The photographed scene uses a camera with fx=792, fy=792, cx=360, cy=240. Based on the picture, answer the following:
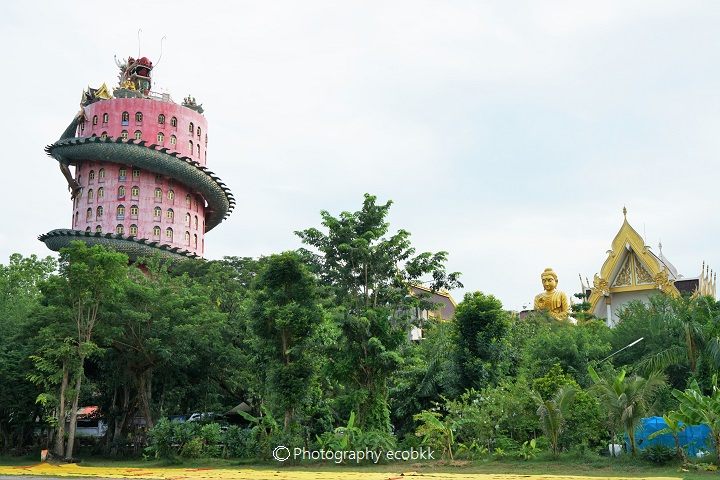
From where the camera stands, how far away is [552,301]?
139ft

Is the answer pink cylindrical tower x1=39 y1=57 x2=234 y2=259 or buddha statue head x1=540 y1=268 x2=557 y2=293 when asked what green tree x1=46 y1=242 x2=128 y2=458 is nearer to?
pink cylindrical tower x1=39 y1=57 x2=234 y2=259

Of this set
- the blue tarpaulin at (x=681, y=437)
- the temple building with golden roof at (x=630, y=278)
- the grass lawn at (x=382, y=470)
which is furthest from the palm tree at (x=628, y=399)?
the temple building with golden roof at (x=630, y=278)

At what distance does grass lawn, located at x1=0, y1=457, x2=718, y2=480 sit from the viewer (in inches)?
716

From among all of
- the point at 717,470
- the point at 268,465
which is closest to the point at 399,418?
the point at 268,465

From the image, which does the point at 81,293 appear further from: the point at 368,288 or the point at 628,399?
the point at 628,399

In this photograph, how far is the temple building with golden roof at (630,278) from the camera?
40531 mm

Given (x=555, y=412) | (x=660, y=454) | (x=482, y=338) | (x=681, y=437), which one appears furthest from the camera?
(x=482, y=338)

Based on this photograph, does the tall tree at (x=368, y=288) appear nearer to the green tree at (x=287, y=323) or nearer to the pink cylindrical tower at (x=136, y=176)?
the green tree at (x=287, y=323)

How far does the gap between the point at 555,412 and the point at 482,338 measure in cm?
510

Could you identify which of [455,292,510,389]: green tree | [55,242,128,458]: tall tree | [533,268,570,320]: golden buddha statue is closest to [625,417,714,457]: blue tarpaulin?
[455,292,510,389]: green tree

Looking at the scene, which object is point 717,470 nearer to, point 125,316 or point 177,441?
point 177,441

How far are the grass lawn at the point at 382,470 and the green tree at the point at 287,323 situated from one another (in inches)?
86.4

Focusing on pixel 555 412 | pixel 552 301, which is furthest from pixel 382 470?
pixel 552 301

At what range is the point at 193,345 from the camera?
1152 inches
